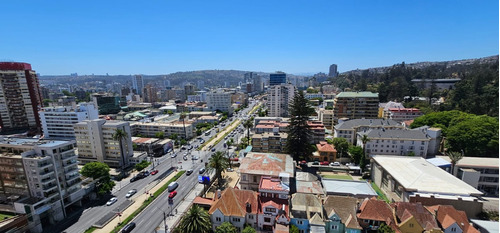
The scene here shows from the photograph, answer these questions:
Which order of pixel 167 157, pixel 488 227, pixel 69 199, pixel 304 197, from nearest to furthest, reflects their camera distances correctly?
1. pixel 488 227
2. pixel 304 197
3. pixel 69 199
4. pixel 167 157

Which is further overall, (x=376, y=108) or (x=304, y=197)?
(x=376, y=108)

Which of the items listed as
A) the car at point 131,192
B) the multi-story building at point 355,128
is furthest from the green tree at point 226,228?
the multi-story building at point 355,128

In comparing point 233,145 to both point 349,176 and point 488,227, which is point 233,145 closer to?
point 349,176

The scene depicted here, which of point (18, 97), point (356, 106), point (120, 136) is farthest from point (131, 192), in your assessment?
point (18, 97)

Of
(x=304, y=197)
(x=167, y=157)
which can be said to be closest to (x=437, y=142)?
(x=304, y=197)

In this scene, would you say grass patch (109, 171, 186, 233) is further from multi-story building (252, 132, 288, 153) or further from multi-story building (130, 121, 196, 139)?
multi-story building (130, 121, 196, 139)

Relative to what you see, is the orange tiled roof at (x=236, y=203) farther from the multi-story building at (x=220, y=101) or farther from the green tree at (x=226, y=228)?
the multi-story building at (x=220, y=101)
